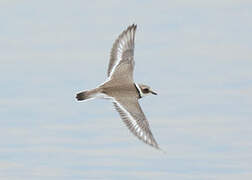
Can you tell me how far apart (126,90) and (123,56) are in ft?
3.94

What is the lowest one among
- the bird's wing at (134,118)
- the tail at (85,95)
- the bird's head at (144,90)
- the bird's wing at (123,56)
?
the bird's wing at (134,118)

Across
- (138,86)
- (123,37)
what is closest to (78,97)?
(138,86)

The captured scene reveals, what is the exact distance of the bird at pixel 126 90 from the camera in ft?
43.1

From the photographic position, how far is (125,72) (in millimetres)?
14242

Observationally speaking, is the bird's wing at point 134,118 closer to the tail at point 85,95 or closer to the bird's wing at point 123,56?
the tail at point 85,95

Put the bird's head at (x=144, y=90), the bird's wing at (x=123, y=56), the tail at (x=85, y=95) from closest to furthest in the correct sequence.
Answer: the tail at (x=85, y=95), the bird's head at (x=144, y=90), the bird's wing at (x=123, y=56)

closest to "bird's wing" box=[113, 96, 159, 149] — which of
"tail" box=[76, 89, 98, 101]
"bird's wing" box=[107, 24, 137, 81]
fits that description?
"tail" box=[76, 89, 98, 101]

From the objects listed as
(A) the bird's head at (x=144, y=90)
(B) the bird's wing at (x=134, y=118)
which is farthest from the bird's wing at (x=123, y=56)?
(B) the bird's wing at (x=134, y=118)

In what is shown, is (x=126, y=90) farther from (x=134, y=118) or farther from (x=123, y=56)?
(x=123, y=56)

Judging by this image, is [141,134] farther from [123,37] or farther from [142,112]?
[123,37]

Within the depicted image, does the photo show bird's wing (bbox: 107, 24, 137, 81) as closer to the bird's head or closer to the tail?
the bird's head

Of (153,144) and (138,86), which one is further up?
(138,86)

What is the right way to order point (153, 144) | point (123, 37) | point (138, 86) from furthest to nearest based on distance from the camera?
point (123, 37)
point (138, 86)
point (153, 144)

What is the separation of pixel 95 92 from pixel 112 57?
131 centimetres
